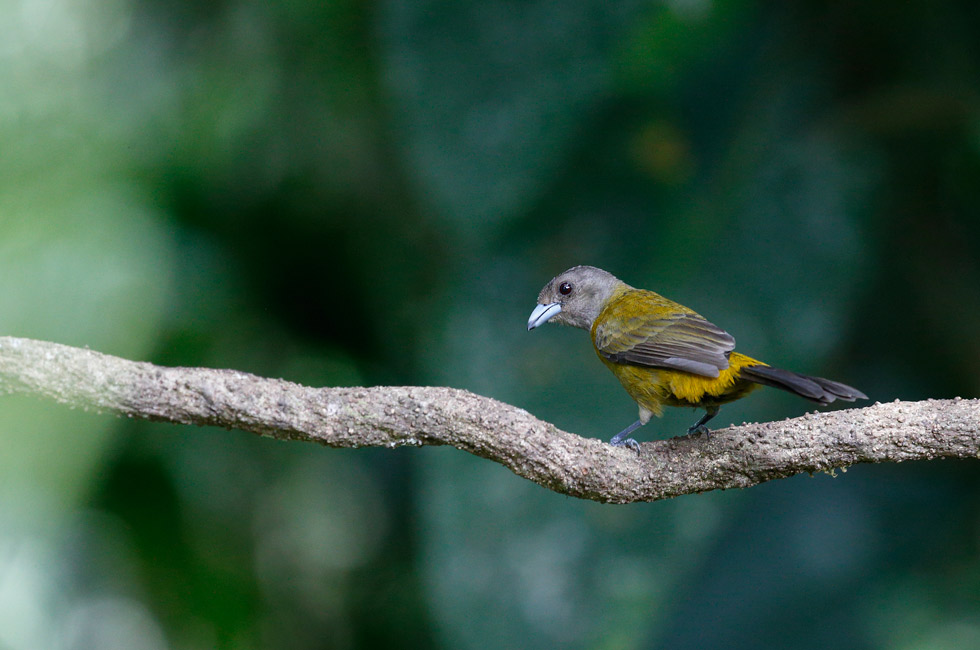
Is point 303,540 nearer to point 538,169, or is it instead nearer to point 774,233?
point 538,169

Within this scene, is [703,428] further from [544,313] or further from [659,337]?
[544,313]

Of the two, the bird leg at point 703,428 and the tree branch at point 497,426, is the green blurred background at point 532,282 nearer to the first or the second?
the bird leg at point 703,428

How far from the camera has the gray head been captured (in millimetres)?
2898

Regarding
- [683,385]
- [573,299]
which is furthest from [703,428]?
[573,299]

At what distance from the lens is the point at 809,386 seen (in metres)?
1.90

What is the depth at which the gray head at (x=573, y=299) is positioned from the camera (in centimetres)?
290

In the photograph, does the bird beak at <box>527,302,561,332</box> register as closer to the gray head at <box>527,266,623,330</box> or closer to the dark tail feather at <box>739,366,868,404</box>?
the gray head at <box>527,266,623,330</box>

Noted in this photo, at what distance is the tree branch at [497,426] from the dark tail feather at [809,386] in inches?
2.0

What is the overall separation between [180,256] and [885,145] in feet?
9.21

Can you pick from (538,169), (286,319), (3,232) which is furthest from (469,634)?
(3,232)

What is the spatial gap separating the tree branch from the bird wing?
0.24m

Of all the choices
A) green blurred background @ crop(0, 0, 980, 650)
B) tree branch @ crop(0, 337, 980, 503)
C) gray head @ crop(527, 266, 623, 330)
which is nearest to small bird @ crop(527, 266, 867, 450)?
gray head @ crop(527, 266, 623, 330)

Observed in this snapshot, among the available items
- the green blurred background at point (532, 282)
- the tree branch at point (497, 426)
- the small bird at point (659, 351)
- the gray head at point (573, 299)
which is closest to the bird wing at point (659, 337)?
the small bird at point (659, 351)

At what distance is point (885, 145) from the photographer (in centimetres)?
349
